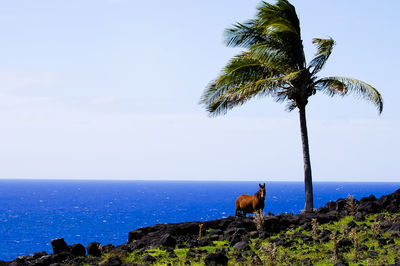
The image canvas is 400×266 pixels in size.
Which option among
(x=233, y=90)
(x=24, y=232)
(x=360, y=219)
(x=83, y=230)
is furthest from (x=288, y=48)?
(x=24, y=232)

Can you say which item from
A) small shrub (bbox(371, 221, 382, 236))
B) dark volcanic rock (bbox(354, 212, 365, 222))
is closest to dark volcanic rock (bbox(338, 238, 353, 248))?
small shrub (bbox(371, 221, 382, 236))

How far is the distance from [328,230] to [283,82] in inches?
375

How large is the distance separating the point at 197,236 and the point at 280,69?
1110cm

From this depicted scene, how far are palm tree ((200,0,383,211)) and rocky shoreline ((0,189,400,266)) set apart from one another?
4.26 m

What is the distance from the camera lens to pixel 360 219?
1789 cm

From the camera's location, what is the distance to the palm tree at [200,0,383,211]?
2309cm

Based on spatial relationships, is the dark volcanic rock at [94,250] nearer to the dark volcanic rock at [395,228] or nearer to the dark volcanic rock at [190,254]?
the dark volcanic rock at [190,254]

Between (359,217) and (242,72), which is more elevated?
(242,72)

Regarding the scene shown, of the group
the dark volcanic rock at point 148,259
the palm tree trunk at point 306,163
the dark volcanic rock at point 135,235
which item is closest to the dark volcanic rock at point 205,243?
the dark volcanic rock at point 148,259

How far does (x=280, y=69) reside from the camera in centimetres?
2372

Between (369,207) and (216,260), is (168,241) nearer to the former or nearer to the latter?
(216,260)

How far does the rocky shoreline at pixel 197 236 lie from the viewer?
15.3 m

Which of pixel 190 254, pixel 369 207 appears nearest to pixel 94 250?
pixel 190 254

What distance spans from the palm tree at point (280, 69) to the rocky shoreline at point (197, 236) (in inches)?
168
